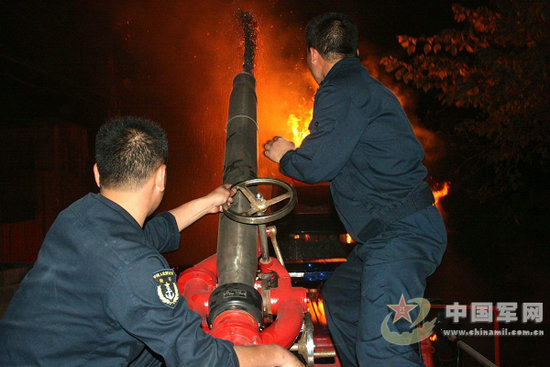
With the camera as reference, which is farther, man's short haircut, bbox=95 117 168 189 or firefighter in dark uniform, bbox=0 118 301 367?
man's short haircut, bbox=95 117 168 189

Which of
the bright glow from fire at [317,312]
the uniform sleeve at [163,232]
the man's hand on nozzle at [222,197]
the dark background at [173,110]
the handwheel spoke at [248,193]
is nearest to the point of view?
the handwheel spoke at [248,193]

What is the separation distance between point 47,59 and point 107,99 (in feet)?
7.65

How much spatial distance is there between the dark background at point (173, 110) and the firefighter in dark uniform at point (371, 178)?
824 centimetres

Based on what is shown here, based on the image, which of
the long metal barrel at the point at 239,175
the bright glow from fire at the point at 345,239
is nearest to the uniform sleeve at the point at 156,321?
the long metal barrel at the point at 239,175

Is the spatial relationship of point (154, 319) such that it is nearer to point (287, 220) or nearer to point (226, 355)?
point (226, 355)

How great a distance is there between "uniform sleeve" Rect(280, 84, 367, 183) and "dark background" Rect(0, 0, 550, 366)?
28.4 feet

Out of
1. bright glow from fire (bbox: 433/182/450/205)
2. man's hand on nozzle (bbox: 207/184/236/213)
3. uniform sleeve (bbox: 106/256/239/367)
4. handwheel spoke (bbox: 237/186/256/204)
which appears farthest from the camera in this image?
bright glow from fire (bbox: 433/182/450/205)

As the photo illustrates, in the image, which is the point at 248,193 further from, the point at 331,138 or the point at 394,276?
the point at 394,276

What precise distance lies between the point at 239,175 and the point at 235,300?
0.82 meters

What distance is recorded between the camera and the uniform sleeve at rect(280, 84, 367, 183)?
7.83 feet

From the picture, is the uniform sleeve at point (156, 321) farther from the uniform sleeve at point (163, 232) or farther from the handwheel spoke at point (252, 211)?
the uniform sleeve at point (163, 232)

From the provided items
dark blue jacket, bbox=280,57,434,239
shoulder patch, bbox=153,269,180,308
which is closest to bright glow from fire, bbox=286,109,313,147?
dark blue jacket, bbox=280,57,434,239

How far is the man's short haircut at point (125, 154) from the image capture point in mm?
1854

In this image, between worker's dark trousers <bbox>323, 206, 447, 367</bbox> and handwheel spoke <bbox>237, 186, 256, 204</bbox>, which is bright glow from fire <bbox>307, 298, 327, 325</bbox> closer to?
worker's dark trousers <bbox>323, 206, 447, 367</bbox>
